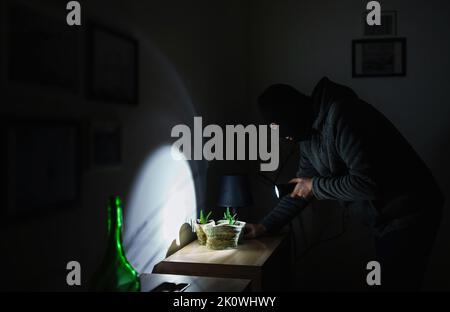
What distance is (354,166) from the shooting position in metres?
1.94

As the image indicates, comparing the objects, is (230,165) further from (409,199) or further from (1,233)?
(1,233)

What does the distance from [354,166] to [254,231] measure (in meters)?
0.67

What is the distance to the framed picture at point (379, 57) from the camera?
10.2 feet

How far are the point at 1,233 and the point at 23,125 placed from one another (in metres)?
0.26

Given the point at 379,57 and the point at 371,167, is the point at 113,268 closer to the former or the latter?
the point at 371,167

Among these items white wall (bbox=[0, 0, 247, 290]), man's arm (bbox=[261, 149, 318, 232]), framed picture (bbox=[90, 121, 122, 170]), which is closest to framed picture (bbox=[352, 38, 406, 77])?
white wall (bbox=[0, 0, 247, 290])

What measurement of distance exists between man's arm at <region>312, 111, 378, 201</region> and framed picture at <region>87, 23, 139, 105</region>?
2.70ft

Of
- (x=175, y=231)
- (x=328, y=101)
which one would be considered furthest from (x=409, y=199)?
(x=175, y=231)

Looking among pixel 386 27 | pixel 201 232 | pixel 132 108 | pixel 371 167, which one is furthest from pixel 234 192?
pixel 386 27

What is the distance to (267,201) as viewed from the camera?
3324mm

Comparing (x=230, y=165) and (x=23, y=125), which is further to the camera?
(x=230, y=165)

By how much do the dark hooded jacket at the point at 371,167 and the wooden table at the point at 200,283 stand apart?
2.16ft

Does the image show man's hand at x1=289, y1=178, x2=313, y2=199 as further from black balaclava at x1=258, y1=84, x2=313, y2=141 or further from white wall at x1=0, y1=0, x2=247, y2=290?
white wall at x1=0, y1=0, x2=247, y2=290

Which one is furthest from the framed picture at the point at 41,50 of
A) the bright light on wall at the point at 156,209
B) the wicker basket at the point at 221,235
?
the wicker basket at the point at 221,235
